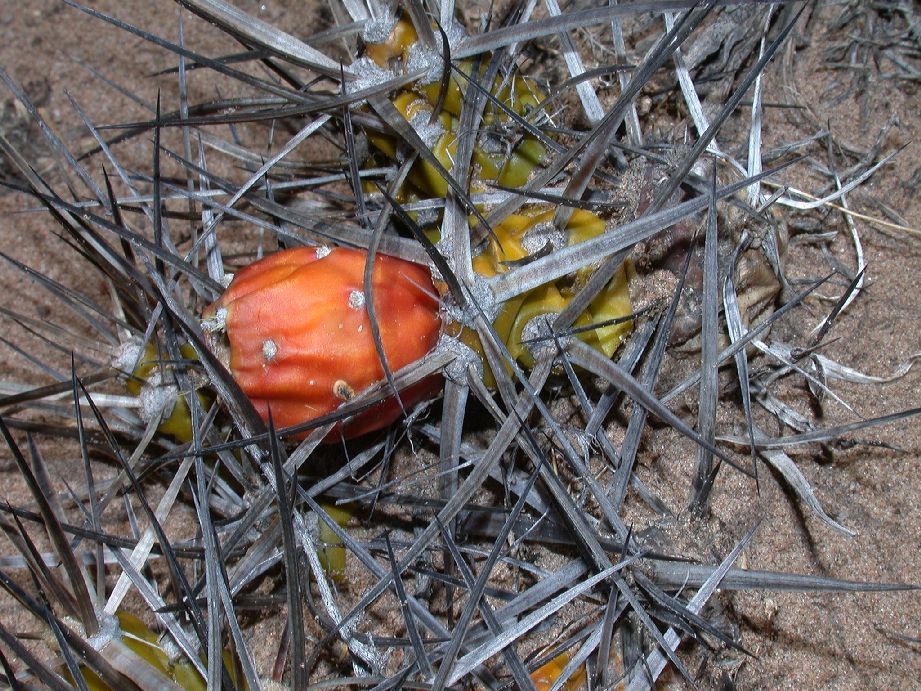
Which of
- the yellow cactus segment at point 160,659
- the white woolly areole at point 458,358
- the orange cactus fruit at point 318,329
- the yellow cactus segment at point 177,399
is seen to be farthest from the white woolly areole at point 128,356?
the white woolly areole at point 458,358

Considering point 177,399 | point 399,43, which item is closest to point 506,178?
point 399,43

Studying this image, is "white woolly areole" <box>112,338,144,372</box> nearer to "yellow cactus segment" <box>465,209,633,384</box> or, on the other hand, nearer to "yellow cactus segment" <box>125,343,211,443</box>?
"yellow cactus segment" <box>125,343,211,443</box>

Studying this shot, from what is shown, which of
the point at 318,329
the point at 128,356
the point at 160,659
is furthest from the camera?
the point at 128,356

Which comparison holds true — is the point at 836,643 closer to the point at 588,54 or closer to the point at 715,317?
the point at 715,317

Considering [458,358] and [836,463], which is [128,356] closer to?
[458,358]

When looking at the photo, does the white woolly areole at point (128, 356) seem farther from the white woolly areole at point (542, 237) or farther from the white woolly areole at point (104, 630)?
the white woolly areole at point (542, 237)

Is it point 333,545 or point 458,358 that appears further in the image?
point 333,545

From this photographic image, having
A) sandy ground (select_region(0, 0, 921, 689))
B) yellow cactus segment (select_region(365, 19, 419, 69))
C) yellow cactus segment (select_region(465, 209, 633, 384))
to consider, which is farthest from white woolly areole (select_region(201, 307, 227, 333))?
sandy ground (select_region(0, 0, 921, 689))
